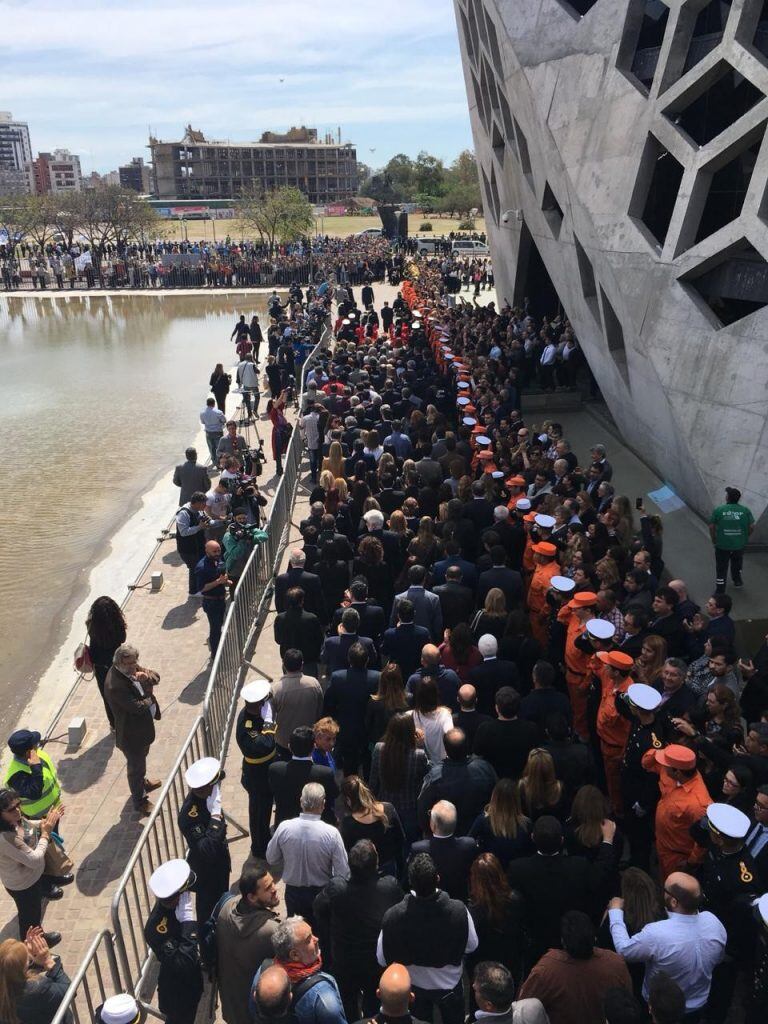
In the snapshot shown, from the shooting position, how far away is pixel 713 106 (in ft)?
37.7

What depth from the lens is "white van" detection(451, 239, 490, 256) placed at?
56906 mm

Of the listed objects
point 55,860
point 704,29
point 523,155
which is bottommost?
point 55,860

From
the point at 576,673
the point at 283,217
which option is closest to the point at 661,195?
the point at 576,673

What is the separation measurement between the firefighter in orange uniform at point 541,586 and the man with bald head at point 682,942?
12.5ft

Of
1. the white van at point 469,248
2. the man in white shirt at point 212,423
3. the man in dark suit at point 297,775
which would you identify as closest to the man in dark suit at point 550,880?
the man in dark suit at point 297,775

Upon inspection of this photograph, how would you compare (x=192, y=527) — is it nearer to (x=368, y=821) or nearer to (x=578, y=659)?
(x=578, y=659)

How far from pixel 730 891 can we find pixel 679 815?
581 mm

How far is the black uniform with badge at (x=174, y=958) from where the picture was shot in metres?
4.68

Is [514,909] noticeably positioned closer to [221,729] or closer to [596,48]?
[221,729]

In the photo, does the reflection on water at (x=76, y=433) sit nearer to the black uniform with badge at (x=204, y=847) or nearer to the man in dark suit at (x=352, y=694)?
the man in dark suit at (x=352, y=694)

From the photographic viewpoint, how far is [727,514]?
30.9ft

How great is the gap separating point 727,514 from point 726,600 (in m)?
2.76

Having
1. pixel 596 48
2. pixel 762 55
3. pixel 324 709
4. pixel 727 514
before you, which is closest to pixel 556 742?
pixel 324 709

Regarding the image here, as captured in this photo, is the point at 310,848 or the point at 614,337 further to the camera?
the point at 614,337
